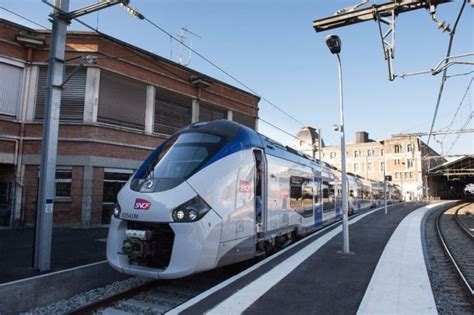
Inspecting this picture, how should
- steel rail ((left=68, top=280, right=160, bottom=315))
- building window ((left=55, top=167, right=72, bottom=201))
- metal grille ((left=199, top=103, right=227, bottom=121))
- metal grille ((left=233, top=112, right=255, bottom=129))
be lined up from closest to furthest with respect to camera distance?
steel rail ((left=68, top=280, right=160, bottom=315)) < building window ((left=55, top=167, right=72, bottom=201)) < metal grille ((left=199, top=103, right=227, bottom=121)) < metal grille ((left=233, top=112, right=255, bottom=129))

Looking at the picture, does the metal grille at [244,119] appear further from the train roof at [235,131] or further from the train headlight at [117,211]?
the train headlight at [117,211]

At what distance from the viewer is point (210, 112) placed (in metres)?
21.5

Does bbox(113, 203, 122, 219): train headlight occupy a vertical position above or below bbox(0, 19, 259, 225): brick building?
below

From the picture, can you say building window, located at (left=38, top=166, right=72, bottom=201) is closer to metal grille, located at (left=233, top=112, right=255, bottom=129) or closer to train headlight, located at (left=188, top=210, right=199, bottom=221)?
train headlight, located at (left=188, top=210, right=199, bottom=221)

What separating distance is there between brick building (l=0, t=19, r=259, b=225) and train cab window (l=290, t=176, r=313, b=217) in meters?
8.17

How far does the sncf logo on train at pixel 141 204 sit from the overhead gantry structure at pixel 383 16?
5.78 m

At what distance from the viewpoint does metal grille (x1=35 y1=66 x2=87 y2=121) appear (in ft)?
50.6

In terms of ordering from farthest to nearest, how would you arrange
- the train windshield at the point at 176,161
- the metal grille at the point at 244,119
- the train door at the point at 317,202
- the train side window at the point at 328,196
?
the metal grille at the point at 244,119, the train side window at the point at 328,196, the train door at the point at 317,202, the train windshield at the point at 176,161

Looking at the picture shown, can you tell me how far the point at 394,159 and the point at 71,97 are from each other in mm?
72967

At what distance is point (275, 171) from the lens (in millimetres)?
9430

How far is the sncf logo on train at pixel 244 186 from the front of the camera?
735cm

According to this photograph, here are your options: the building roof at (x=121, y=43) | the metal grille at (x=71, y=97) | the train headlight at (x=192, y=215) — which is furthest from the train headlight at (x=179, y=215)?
the metal grille at (x=71, y=97)

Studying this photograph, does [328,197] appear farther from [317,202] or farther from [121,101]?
[121,101]

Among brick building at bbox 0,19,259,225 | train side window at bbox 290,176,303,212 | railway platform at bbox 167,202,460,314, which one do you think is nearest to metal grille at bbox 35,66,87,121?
brick building at bbox 0,19,259,225
